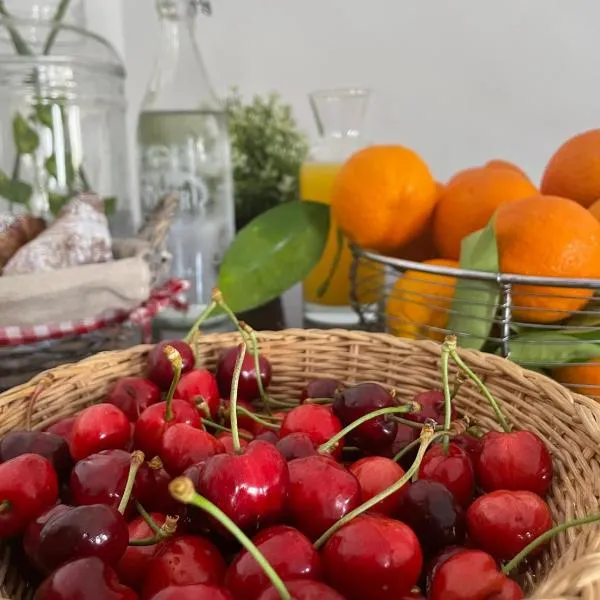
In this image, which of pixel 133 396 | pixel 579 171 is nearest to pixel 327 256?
pixel 579 171

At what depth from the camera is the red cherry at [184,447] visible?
1.28 ft

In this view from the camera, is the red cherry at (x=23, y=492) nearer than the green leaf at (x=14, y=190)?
Yes

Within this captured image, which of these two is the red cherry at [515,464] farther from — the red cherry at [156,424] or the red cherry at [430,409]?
the red cherry at [156,424]

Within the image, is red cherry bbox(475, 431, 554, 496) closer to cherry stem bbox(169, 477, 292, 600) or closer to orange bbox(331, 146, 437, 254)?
cherry stem bbox(169, 477, 292, 600)

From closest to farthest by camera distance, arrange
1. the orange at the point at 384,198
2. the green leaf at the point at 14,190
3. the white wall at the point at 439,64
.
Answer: the orange at the point at 384,198
the green leaf at the point at 14,190
the white wall at the point at 439,64

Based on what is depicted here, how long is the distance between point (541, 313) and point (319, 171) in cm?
39

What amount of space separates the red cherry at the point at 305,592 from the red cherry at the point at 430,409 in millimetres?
198

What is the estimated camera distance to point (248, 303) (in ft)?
2.33

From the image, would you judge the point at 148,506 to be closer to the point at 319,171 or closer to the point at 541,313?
the point at 541,313

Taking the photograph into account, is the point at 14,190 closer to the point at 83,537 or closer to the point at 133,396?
the point at 133,396

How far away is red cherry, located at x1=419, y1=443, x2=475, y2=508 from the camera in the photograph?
38 centimetres

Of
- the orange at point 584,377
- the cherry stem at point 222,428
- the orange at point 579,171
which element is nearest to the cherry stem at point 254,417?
the cherry stem at point 222,428

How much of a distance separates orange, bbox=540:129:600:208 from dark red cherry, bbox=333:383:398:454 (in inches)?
12.7

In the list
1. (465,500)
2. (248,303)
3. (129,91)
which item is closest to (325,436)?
(465,500)
